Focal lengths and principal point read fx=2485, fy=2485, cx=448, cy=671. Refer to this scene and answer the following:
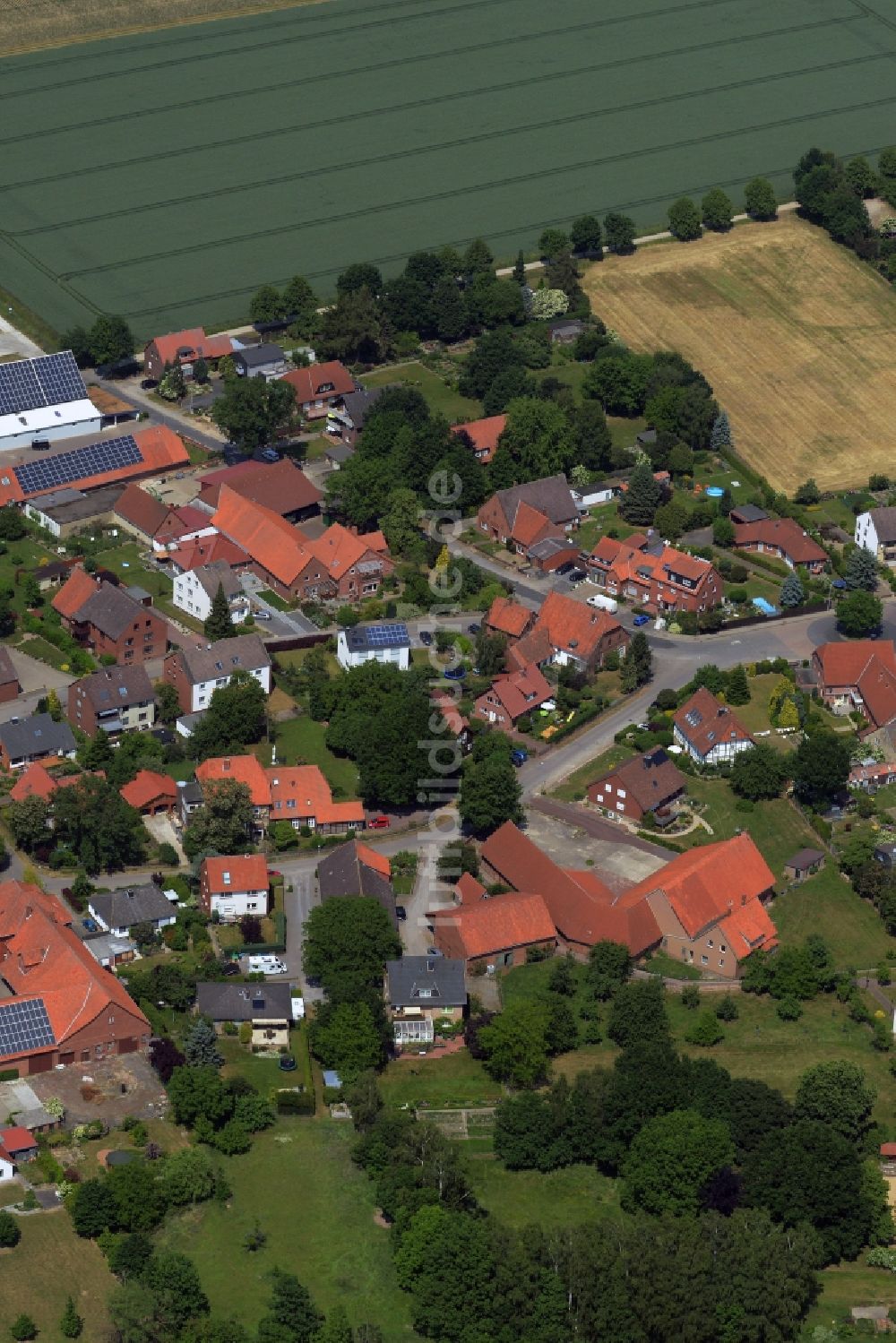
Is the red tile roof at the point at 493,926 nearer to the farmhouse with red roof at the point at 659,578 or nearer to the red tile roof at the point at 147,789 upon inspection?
the red tile roof at the point at 147,789

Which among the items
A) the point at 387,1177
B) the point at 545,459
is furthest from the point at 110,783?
the point at 545,459

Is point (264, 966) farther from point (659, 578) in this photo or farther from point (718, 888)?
point (659, 578)

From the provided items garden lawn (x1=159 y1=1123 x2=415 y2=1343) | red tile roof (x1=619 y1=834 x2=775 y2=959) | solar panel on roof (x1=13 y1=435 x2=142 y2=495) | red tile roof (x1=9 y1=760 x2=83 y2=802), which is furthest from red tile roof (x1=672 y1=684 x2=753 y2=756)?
solar panel on roof (x1=13 y1=435 x2=142 y2=495)

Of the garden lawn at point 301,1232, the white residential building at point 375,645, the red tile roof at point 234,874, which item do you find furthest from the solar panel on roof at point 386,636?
the garden lawn at point 301,1232

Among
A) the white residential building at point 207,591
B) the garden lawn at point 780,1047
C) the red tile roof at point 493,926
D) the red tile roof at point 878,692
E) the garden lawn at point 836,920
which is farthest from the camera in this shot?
the white residential building at point 207,591

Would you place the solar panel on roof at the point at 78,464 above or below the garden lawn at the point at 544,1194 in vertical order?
above

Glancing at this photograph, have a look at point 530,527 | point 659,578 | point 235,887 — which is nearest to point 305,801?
point 235,887

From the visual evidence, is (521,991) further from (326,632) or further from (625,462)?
(625,462)
